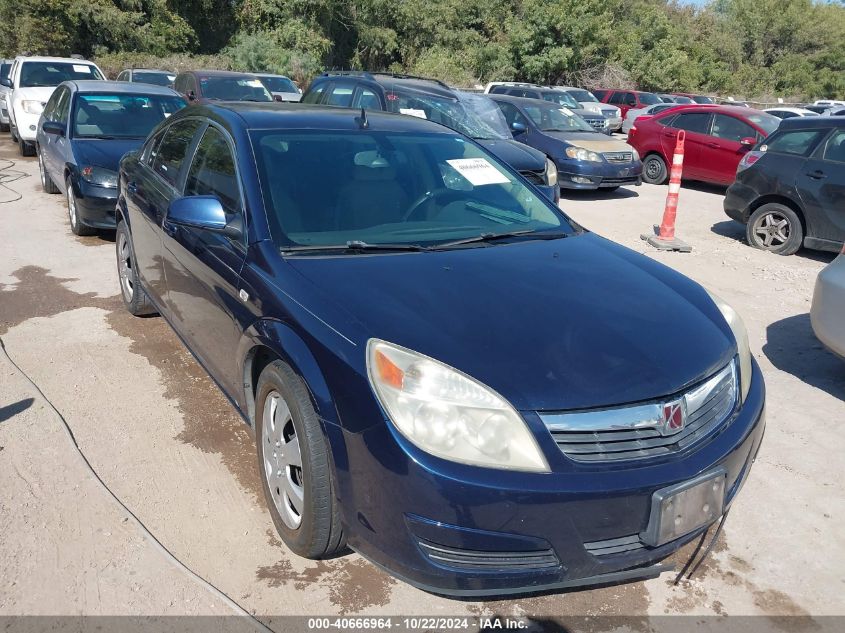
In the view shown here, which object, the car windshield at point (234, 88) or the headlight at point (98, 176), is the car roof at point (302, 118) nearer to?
the headlight at point (98, 176)

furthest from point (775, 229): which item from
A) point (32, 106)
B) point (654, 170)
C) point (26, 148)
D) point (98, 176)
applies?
point (26, 148)

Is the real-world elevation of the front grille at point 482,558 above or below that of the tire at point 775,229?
above

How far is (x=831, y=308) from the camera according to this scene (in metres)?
4.70

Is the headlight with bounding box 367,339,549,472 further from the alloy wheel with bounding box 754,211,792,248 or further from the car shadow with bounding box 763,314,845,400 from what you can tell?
the alloy wheel with bounding box 754,211,792,248

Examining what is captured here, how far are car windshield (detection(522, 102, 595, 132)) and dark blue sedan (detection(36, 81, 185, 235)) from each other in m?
6.50

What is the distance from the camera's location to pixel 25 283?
666cm

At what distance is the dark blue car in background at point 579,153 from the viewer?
12336 mm

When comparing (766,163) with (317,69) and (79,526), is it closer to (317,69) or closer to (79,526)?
(79,526)

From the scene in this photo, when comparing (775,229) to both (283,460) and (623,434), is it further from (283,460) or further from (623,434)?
(283,460)

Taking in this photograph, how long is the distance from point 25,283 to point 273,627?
5045mm

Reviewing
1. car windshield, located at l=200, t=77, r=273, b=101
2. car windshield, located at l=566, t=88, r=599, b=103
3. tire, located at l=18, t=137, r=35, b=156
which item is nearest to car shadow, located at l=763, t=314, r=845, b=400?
car windshield, located at l=200, t=77, r=273, b=101

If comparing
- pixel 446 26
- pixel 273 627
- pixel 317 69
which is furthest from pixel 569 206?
pixel 446 26

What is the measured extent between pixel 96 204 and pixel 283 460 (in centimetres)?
559

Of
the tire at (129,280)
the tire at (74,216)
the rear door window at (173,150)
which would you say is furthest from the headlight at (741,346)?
the tire at (74,216)
